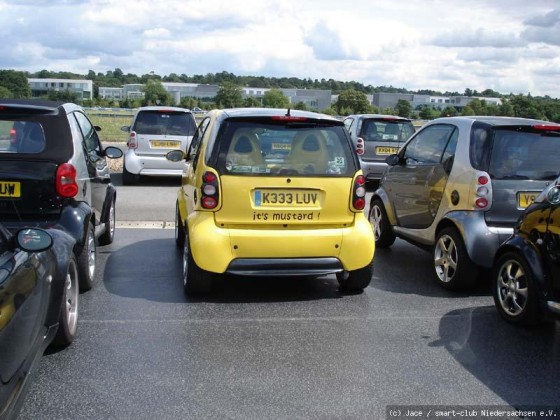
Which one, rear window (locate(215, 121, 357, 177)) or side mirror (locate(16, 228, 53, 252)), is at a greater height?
rear window (locate(215, 121, 357, 177))

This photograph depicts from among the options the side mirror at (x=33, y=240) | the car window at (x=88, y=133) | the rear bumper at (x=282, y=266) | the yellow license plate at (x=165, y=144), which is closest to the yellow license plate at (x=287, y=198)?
the rear bumper at (x=282, y=266)

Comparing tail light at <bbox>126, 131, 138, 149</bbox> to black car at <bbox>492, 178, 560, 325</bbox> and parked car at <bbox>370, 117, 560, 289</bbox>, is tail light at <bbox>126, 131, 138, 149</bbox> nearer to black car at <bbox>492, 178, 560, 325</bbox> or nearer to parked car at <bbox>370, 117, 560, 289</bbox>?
parked car at <bbox>370, 117, 560, 289</bbox>

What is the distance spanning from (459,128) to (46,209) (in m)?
3.99

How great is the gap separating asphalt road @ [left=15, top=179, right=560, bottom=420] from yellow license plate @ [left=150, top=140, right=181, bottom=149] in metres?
7.23

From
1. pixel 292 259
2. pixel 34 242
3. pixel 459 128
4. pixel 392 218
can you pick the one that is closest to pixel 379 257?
pixel 392 218

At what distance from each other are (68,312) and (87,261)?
1.32m

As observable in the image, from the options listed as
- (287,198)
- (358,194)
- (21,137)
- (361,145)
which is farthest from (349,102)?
(21,137)

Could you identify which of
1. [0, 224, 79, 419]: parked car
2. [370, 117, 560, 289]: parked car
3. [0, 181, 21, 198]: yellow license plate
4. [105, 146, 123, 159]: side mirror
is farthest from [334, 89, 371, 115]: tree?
[0, 224, 79, 419]: parked car

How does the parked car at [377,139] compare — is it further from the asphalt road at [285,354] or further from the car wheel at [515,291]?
the car wheel at [515,291]

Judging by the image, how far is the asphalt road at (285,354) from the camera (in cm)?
367

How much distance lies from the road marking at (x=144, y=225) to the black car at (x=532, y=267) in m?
5.15

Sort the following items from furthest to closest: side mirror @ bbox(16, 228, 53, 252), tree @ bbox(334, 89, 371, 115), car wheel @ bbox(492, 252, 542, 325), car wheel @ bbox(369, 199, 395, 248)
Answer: tree @ bbox(334, 89, 371, 115), car wheel @ bbox(369, 199, 395, 248), car wheel @ bbox(492, 252, 542, 325), side mirror @ bbox(16, 228, 53, 252)

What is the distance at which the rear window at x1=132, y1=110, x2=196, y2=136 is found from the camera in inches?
534

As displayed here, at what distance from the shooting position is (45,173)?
5188 mm
